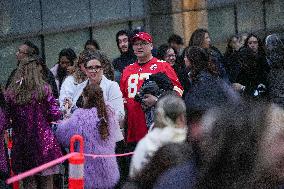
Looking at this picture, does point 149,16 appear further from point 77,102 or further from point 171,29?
point 77,102

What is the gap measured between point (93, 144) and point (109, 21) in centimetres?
727

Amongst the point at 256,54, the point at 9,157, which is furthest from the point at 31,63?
the point at 256,54

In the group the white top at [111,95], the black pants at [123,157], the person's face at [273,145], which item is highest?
the person's face at [273,145]

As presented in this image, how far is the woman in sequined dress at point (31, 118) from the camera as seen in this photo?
29.0 ft

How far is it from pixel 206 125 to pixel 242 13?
15.4 metres

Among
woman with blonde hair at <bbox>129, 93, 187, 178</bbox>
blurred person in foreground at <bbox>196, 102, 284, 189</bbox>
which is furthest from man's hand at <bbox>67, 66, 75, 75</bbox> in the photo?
blurred person in foreground at <bbox>196, 102, 284, 189</bbox>

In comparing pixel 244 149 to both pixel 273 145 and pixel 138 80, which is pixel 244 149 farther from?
pixel 138 80

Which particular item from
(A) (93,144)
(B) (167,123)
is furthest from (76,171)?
(B) (167,123)

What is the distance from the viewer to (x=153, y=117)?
816 centimetres

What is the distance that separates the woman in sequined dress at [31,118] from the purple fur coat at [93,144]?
377 mm

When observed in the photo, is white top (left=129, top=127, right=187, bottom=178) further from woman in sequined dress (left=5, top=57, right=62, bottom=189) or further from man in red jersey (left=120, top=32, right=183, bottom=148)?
man in red jersey (left=120, top=32, right=183, bottom=148)

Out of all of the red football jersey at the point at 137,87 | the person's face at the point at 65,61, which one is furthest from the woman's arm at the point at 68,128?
the person's face at the point at 65,61

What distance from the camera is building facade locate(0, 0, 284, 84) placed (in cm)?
1342

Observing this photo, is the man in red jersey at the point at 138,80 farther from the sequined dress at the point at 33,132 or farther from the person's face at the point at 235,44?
the person's face at the point at 235,44
